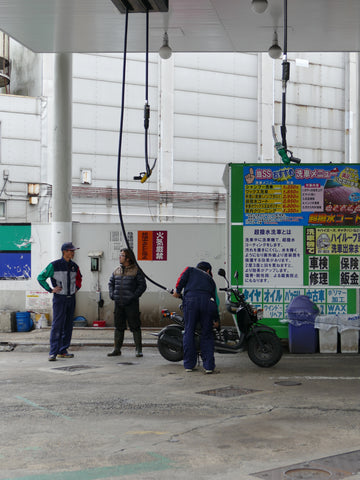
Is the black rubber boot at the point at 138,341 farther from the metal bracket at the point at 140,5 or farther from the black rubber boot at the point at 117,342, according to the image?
the metal bracket at the point at 140,5

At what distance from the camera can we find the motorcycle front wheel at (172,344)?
34.7ft

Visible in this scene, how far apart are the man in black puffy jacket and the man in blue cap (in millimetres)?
751

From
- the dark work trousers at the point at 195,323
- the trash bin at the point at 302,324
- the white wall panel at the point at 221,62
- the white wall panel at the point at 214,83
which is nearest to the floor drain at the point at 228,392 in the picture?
the dark work trousers at the point at 195,323

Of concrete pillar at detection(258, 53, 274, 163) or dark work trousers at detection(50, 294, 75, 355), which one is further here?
concrete pillar at detection(258, 53, 274, 163)

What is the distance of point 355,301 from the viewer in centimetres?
1184

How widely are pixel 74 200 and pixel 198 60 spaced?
7.97m

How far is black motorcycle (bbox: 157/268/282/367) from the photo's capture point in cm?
1023

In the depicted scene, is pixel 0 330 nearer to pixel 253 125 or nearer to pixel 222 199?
pixel 222 199

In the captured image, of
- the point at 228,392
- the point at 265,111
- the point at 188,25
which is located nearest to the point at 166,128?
the point at 265,111

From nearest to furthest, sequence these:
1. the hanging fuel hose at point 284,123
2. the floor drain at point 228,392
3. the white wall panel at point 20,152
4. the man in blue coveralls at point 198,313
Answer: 1. the floor drain at point 228,392
2. the hanging fuel hose at point 284,123
3. the man in blue coveralls at point 198,313
4. the white wall panel at point 20,152

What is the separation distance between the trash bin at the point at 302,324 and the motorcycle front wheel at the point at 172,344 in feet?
7.60

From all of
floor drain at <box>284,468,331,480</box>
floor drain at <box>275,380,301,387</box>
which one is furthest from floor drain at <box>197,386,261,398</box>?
floor drain at <box>284,468,331,480</box>

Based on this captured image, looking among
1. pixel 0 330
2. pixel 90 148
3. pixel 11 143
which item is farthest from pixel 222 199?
pixel 0 330

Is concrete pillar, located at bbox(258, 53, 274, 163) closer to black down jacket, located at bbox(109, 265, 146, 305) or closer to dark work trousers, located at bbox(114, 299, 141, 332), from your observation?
black down jacket, located at bbox(109, 265, 146, 305)
